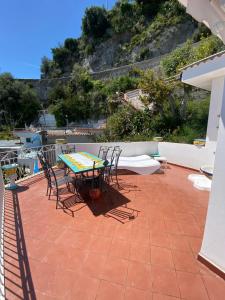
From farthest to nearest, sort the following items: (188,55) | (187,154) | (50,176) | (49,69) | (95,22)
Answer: (49,69) → (95,22) → (188,55) → (187,154) → (50,176)

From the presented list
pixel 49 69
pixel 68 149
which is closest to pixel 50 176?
pixel 68 149

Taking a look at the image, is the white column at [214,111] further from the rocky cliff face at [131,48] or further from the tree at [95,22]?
the tree at [95,22]

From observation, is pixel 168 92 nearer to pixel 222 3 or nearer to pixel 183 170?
pixel 183 170

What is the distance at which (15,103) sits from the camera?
65.1 feet

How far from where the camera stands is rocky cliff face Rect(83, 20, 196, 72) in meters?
17.1

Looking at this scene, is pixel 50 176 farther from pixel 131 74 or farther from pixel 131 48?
pixel 131 48

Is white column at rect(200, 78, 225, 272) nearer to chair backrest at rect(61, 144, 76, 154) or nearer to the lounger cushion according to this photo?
A: the lounger cushion

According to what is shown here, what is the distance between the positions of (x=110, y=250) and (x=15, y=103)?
74.1ft

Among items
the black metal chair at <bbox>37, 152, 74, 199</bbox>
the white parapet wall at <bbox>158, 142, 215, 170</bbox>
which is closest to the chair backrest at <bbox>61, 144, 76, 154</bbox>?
the black metal chair at <bbox>37, 152, 74, 199</bbox>

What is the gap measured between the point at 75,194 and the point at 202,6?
3421 millimetres

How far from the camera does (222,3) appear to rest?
1312mm

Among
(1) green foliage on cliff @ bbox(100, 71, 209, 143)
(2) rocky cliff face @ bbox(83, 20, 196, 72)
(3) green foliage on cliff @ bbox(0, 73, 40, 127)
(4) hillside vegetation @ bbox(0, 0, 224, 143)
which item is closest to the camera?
(1) green foliage on cliff @ bbox(100, 71, 209, 143)

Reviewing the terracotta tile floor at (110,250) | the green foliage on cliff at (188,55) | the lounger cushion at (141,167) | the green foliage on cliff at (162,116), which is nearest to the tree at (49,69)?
the green foliage on cliff at (188,55)

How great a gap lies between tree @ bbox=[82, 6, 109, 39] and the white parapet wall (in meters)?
25.5
